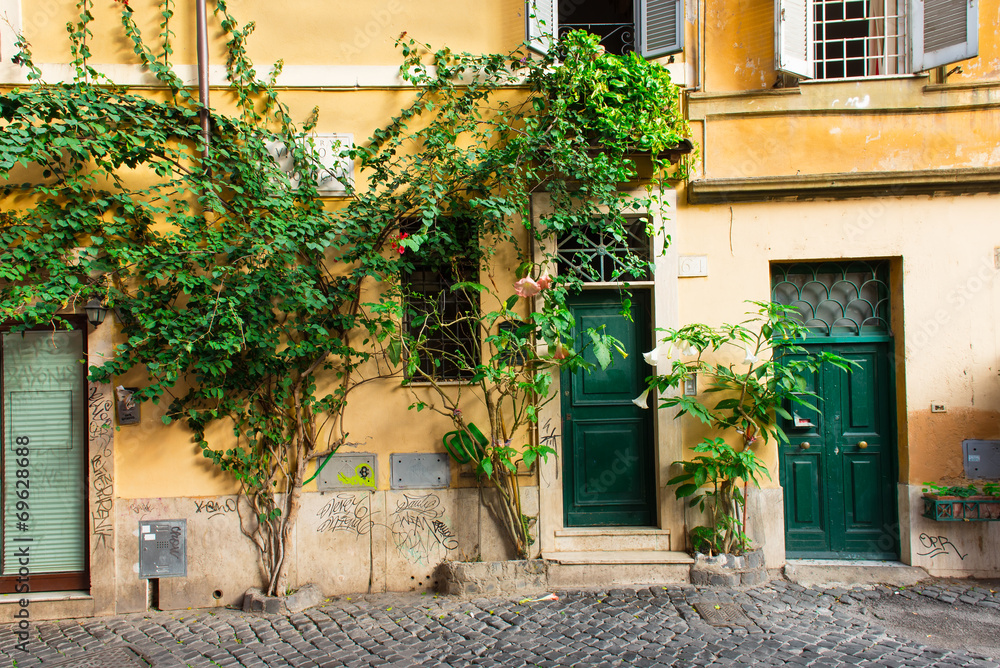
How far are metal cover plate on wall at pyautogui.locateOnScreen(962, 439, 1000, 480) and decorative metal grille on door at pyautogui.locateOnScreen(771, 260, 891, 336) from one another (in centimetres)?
119

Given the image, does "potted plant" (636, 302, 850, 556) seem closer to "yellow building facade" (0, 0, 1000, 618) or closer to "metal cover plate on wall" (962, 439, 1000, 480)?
"yellow building facade" (0, 0, 1000, 618)

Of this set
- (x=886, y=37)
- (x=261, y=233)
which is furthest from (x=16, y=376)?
(x=886, y=37)

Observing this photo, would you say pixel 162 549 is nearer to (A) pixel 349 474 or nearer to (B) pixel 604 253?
(A) pixel 349 474

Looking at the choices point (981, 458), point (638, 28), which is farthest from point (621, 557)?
point (638, 28)

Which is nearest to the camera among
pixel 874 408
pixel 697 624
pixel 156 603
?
pixel 697 624

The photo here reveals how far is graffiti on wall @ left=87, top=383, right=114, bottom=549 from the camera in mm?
4887

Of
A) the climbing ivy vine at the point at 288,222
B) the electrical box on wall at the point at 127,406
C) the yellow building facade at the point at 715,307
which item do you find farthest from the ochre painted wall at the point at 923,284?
the electrical box on wall at the point at 127,406

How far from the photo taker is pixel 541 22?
486cm

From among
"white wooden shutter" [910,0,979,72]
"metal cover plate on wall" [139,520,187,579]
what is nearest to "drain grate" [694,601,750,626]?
"metal cover plate on wall" [139,520,187,579]

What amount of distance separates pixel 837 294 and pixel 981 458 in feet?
6.03

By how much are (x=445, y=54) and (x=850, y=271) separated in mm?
4127

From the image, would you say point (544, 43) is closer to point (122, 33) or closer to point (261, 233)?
point (261, 233)

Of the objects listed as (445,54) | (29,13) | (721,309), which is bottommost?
(721,309)

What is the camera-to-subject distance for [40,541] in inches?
196
